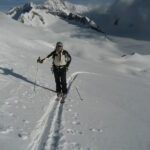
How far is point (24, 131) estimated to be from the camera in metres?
13.7

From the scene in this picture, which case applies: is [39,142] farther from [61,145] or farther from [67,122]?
[67,122]

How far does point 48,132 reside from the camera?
14.0 meters

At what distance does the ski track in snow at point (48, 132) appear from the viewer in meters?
12.6

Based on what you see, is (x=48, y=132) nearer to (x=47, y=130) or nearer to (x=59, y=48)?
(x=47, y=130)

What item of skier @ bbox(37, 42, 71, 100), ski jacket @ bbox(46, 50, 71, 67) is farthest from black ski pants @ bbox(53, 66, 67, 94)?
ski jacket @ bbox(46, 50, 71, 67)

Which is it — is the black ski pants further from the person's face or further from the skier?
the person's face

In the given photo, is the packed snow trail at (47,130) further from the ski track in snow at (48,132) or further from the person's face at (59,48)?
the person's face at (59,48)

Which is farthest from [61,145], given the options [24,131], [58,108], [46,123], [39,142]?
[58,108]

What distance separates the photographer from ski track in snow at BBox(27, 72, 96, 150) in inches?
495

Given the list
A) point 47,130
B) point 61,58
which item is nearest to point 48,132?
point 47,130

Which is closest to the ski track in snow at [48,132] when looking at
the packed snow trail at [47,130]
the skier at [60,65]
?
the packed snow trail at [47,130]

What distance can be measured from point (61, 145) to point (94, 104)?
7623 mm

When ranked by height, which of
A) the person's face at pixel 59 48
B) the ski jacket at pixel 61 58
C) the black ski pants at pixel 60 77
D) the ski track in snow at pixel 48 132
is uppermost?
the person's face at pixel 59 48

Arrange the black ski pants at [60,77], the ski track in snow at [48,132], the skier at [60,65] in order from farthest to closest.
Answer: the black ski pants at [60,77] → the skier at [60,65] → the ski track in snow at [48,132]
